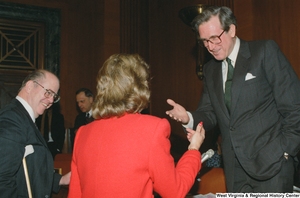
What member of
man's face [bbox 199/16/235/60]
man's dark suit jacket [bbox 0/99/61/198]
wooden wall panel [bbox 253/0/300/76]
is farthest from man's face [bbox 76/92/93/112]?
man's face [bbox 199/16/235/60]

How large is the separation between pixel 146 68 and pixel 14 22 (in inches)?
207

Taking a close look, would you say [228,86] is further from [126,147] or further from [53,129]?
[53,129]

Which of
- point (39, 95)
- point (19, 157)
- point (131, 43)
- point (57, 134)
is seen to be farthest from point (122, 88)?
point (131, 43)

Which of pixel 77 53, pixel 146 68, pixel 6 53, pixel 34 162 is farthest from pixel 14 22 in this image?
pixel 146 68

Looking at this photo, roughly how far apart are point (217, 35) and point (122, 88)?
90 centimetres

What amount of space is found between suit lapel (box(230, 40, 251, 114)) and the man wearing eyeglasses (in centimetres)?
114

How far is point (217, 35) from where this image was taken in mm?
2104

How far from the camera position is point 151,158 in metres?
1.38

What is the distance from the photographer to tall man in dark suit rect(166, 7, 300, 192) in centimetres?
187

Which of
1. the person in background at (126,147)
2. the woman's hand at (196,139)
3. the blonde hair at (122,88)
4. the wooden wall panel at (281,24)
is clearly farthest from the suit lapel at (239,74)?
the wooden wall panel at (281,24)

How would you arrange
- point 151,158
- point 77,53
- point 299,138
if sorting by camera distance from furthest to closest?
1. point 77,53
2. point 299,138
3. point 151,158

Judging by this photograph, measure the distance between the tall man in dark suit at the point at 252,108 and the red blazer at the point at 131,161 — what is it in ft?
1.73

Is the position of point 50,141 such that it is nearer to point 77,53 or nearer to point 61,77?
point 61,77

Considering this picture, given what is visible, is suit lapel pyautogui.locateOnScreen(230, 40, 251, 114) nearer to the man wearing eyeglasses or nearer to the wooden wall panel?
the man wearing eyeglasses
